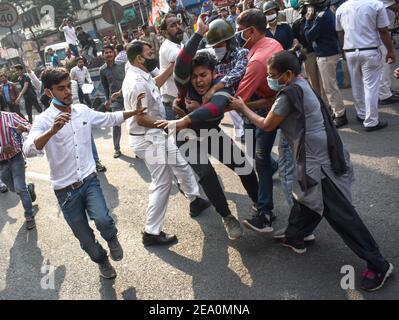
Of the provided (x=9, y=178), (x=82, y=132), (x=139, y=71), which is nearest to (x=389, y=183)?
(x=139, y=71)

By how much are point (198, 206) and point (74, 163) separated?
1.66 meters

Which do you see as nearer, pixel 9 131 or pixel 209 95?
Result: pixel 209 95

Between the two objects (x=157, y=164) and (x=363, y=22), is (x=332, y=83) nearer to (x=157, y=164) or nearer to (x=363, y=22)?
(x=363, y=22)

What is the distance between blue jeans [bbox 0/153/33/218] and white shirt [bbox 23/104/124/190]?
2075 mm

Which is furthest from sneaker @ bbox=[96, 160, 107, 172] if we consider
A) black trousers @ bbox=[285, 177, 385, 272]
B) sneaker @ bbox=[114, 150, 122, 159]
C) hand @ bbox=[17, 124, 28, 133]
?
black trousers @ bbox=[285, 177, 385, 272]

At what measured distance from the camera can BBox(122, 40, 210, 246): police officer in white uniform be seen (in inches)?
147

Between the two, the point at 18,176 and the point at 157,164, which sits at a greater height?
the point at 157,164

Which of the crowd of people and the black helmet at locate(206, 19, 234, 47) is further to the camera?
the black helmet at locate(206, 19, 234, 47)

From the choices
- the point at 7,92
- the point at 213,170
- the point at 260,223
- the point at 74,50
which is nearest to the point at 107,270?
the point at 213,170

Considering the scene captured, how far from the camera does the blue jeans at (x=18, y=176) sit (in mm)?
5141

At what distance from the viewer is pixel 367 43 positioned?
5.40 metres

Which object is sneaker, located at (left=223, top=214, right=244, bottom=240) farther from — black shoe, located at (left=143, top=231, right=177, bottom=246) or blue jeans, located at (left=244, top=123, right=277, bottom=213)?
black shoe, located at (left=143, top=231, right=177, bottom=246)

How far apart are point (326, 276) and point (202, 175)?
1.37 m

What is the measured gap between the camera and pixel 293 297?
2893 millimetres
